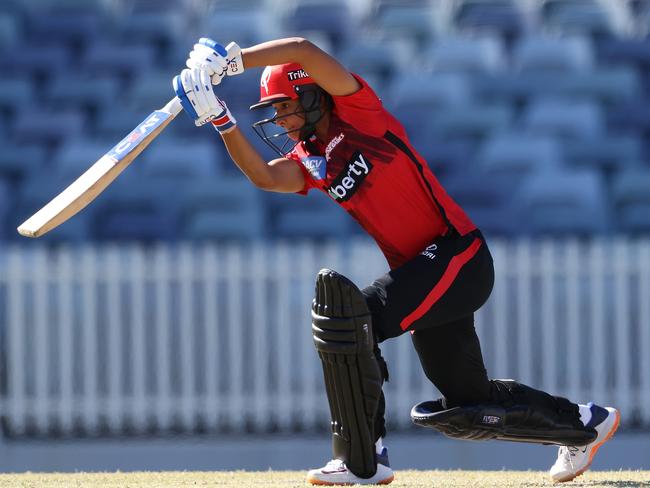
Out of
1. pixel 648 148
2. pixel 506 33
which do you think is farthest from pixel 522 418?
pixel 506 33

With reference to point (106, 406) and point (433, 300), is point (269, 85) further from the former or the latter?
point (106, 406)

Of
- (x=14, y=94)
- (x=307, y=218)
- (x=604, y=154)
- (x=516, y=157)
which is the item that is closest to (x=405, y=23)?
(x=516, y=157)

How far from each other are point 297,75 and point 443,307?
2.84 ft

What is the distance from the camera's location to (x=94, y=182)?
4.31m

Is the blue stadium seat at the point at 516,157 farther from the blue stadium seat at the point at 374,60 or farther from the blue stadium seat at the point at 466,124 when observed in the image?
the blue stadium seat at the point at 374,60

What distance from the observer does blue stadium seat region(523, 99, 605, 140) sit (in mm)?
10727

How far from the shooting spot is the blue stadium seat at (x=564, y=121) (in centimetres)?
1073

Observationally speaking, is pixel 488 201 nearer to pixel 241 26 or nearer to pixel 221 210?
pixel 221 210

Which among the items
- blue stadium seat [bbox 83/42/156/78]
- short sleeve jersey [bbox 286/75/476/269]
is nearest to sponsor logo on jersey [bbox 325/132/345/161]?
short sleeve jersey [bbox 286/75/476/269]

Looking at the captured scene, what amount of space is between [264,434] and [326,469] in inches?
175

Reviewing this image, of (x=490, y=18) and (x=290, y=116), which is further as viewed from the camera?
(x=490, y=18)

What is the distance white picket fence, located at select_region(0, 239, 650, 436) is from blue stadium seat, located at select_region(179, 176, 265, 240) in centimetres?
107

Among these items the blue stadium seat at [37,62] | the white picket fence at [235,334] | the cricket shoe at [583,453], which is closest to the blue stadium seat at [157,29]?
the blue stadium seat at [37,62]

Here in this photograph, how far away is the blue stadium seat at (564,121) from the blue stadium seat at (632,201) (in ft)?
2.44
